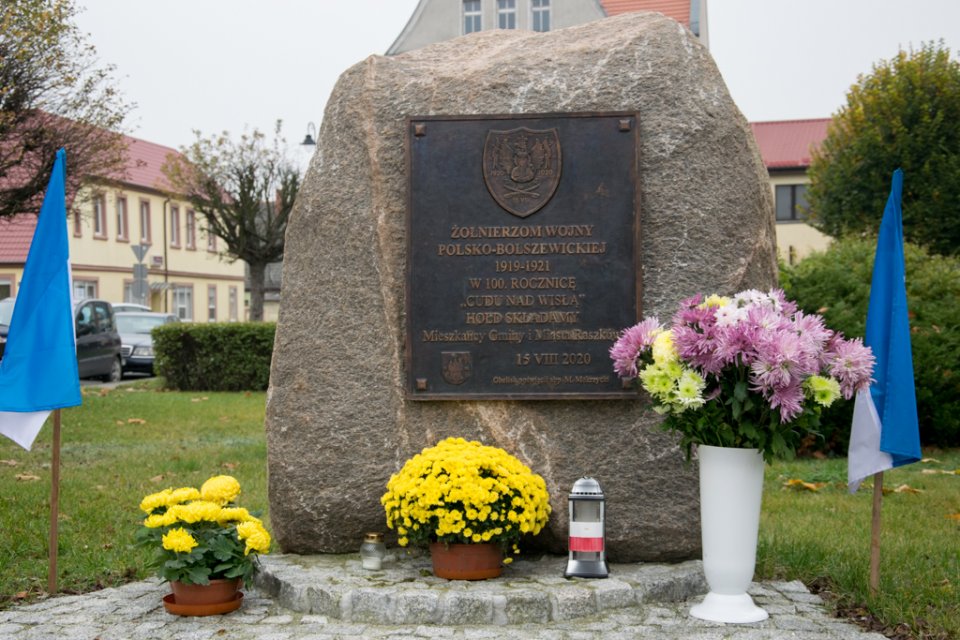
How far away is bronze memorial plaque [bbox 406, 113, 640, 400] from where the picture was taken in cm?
497

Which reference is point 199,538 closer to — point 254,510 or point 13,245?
point 254,510

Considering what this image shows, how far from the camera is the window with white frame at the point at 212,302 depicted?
142 ft

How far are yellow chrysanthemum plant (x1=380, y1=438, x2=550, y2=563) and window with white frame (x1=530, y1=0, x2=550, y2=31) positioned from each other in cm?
2373

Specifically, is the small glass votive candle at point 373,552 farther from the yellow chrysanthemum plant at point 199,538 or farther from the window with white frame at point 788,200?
the window with white frame at point 788,200

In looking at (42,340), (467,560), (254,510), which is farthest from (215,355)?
(467,560)

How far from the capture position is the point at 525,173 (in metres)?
5.06

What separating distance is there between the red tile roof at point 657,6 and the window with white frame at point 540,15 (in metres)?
1.49

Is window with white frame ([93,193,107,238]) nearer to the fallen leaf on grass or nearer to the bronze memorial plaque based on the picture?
the fallen leaf on grass

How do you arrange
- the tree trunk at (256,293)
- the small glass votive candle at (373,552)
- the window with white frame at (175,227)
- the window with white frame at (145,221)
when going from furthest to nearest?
the window with white frame at (175,227), the window with white frame at (145,221), the tree trunk at (256,293), the small glass votive candle at (373,552)

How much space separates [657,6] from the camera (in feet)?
87.0

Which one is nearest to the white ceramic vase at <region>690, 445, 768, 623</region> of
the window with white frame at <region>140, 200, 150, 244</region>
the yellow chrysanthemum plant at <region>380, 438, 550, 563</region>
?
the yellow chrysanthemum plant at <region>380, 438, 550, 563</region>

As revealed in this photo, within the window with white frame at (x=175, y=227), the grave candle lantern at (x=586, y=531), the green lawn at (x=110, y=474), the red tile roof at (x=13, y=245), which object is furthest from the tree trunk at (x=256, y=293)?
the grave candle lantern at (x=586, y=531)

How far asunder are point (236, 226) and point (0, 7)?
39.1ft

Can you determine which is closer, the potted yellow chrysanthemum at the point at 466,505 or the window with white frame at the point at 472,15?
the potted yellow chrysanthemum at the point at 466,505
